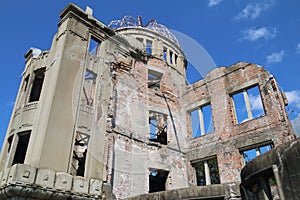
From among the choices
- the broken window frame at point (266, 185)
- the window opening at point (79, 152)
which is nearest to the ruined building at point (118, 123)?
the window opening at point (79, 152)

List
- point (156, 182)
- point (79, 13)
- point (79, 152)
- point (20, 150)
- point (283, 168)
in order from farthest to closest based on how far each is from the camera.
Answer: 1. point (156, 182)
2. point (79, 13)
3. point (20, 150)
4. point (79, 152)
5. point (283, 168)

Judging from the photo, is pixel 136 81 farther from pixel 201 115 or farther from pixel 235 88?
pixel 235 88

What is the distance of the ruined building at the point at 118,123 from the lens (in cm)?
855

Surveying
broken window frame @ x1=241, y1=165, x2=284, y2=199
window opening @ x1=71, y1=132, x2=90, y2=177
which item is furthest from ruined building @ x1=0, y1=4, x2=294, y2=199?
broken window frame @ x1=241, y1=165, x2=284, y2=199

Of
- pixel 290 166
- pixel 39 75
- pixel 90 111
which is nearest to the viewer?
pixel 290 166

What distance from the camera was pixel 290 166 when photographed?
3.73 m

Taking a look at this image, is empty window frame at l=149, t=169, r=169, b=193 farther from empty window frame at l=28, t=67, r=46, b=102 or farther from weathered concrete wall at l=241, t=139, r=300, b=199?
weathered concrete wall at l=241, t=139, r=300, b=199

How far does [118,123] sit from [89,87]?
2.40 metres

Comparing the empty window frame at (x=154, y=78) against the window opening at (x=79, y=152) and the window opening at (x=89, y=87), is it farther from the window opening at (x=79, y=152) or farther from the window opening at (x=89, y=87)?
the window opening at (x=79, y=152)

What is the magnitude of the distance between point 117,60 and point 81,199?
851 centimetres

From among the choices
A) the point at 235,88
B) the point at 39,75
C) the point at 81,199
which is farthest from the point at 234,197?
→ the point at 39,75

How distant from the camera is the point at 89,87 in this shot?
1209cm

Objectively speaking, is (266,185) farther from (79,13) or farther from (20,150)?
(79,13)

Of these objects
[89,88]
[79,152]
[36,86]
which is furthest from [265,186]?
[36,86]
